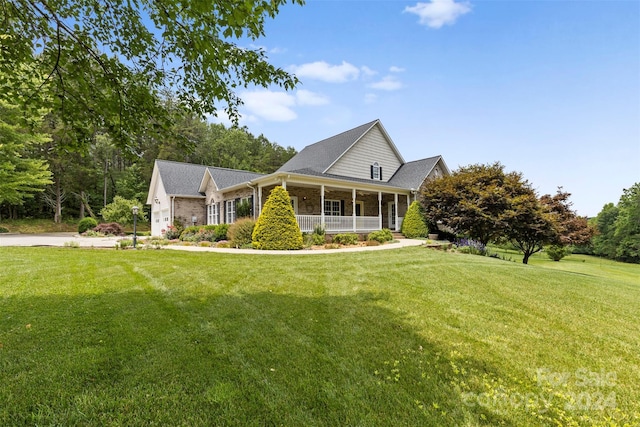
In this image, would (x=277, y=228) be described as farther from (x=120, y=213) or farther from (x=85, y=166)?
(x=85, y=166)

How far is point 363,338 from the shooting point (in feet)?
10.5

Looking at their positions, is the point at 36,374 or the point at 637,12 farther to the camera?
the point at 637,12

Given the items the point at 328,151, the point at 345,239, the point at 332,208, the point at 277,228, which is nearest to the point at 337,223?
the point at 345,239

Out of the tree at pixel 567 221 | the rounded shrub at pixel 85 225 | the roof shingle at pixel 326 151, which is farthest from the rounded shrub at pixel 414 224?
the rounded shrub at pixel 85 225

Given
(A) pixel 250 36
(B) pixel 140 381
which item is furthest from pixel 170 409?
(A) pixel 250 36

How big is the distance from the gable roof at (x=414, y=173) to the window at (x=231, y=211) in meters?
10.8

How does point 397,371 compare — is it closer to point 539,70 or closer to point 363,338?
point 363,338

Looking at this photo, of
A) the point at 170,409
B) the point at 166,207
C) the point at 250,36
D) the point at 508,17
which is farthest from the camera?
the point at 166,207

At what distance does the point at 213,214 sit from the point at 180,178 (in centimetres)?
444

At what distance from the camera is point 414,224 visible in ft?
55.7

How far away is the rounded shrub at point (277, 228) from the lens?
11539 mm

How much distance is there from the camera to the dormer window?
64.3 feet

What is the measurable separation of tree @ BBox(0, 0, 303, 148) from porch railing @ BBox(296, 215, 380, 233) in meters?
10.1

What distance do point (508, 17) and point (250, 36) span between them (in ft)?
29.7
